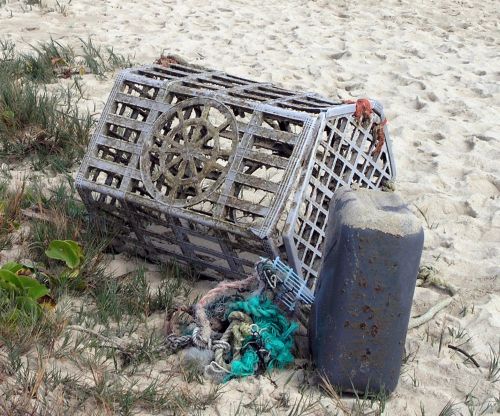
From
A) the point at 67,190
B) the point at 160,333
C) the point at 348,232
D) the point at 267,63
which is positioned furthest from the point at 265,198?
the point at 267,63

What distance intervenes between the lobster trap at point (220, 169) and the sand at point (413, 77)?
588 millimetres

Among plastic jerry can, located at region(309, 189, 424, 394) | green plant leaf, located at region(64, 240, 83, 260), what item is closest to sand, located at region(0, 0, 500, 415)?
plastic jerry can, located at region(309, 189, 424, 394)

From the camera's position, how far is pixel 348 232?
2451mm

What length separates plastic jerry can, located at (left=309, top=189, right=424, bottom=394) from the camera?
2447 millimetres

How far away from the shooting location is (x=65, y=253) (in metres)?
3.13

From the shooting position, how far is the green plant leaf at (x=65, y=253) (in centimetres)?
311

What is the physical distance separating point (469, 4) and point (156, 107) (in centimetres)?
564

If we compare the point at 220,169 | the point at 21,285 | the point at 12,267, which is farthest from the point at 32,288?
the point at 220,169

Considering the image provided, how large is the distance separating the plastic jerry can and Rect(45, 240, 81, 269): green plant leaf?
1060 mm

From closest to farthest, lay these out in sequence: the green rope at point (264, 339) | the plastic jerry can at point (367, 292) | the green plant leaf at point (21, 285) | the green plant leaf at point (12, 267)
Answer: the plastic jerry can at point (367, 292) < the green rope at point (264, 339) < the green plant leaf at point (21, 285) < the green plant leaf at point (12, 267)

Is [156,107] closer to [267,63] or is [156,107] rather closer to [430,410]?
[430,410]

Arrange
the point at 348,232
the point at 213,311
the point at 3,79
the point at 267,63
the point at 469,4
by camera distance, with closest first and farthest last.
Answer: the point at 348,232 → the point at 213,311 → the point at 3,79 → the point at 267,63 → the point at 469,4

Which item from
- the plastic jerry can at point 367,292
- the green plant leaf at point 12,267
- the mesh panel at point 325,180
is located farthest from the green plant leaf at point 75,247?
the plastic jerry can at point 367,292

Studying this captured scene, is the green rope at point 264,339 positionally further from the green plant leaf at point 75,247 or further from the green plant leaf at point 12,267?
the green plant leaf at point 12,267
